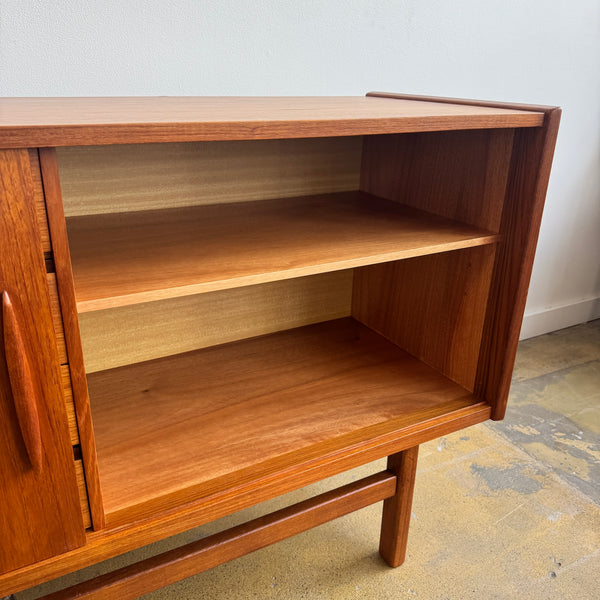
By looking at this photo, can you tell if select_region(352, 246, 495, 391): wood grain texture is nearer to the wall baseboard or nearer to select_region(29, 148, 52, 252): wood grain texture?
select_region(29, 148, 52, 252): wood grain texture

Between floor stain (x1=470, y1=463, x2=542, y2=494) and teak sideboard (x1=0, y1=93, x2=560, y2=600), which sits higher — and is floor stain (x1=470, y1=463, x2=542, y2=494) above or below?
below

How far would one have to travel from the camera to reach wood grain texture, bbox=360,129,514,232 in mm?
1122

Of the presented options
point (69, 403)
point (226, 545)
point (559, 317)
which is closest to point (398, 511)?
point (226, 545)

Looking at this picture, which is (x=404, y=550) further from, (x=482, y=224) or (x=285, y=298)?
(x=482, y=224)

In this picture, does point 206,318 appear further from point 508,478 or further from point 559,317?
point 559,317

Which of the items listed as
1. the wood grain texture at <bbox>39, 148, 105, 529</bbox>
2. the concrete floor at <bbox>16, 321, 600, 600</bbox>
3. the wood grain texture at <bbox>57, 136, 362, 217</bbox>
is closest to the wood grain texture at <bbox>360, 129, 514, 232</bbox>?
the wood grain texture at <bbox>57, 136, 362, 217</bbox>

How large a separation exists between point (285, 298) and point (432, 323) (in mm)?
386

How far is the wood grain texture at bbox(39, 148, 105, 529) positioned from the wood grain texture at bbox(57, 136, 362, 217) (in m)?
0.46

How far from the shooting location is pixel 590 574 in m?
1.49

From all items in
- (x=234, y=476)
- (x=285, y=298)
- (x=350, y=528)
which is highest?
(x=285, y=298)

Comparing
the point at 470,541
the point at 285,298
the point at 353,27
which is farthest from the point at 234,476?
the point at 353,27

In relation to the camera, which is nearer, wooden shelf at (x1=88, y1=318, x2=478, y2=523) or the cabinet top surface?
the cabinet top surface

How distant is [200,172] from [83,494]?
2.31 feet

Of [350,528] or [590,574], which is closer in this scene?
[590,574]
